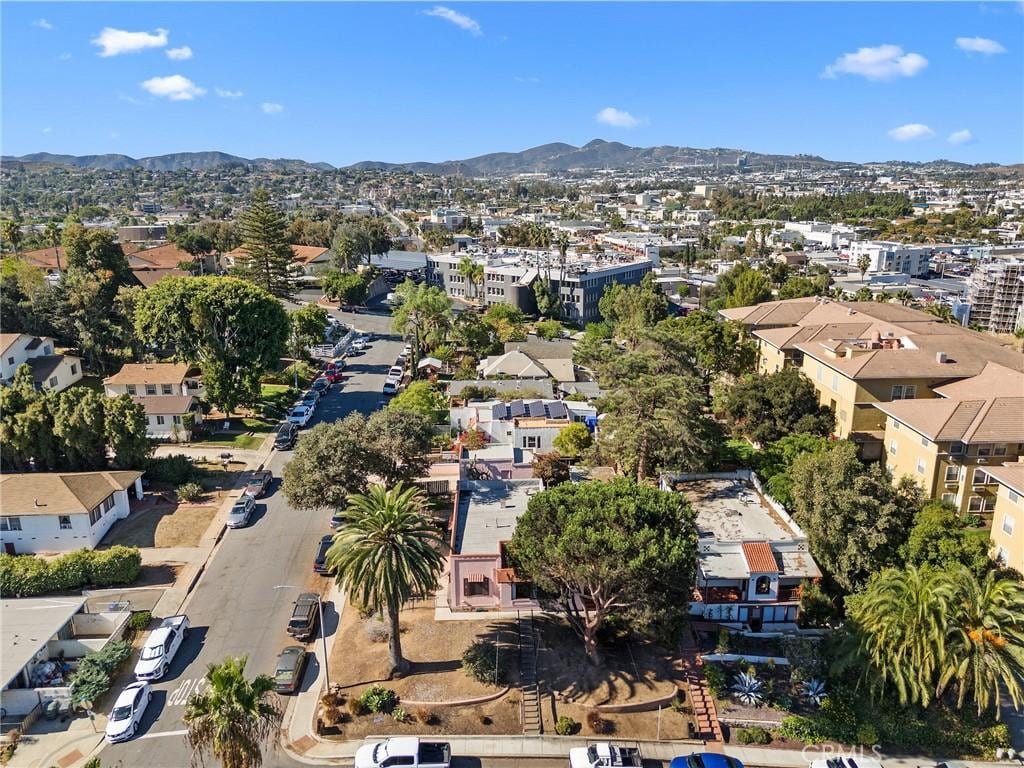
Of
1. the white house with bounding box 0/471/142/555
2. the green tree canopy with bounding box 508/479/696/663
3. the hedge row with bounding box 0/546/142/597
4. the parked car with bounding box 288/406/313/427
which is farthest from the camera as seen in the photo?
the parked car with bounding box 288/406/313/427

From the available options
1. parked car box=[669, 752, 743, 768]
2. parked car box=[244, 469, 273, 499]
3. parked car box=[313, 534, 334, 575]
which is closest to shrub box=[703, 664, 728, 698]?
parked car box=[669, 752, 743, 768]

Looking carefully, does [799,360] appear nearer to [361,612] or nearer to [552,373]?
[552,373]

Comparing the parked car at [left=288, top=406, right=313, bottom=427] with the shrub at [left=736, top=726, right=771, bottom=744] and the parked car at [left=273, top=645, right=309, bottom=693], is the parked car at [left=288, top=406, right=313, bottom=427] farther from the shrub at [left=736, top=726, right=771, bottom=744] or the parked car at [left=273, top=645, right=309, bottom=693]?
the shrub at [left=736, top=726, right=771, bottom=744]

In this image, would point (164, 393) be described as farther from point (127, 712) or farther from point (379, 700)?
point (379, 700)

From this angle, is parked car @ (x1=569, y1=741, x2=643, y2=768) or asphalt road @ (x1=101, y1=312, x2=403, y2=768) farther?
asphalt road @ (x1=101, y1=312, x2=403, y2=768)

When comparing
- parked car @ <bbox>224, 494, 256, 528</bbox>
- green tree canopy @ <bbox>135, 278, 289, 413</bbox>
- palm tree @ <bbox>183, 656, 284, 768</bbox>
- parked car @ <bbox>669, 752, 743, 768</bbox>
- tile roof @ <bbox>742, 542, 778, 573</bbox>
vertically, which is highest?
green tree canopy @ <bbox>135, 278, 289, 413</bbox>

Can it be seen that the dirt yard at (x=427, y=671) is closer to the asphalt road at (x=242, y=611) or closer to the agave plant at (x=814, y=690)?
the asphalt road at (x=242, y=611)

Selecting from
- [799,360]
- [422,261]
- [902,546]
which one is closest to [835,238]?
[422,261]

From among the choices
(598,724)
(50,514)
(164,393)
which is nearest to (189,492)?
(50,514)
